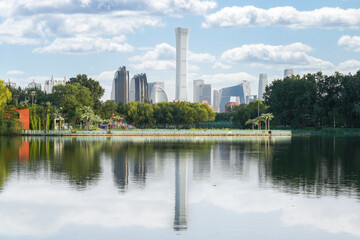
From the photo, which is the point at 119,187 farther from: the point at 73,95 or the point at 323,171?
the point at 73,95

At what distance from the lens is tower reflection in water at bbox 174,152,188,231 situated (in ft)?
47.2

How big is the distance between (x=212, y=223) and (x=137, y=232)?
7.69ft

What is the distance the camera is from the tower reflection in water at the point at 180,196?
47.2 ft

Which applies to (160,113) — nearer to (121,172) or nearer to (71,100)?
(71,100)

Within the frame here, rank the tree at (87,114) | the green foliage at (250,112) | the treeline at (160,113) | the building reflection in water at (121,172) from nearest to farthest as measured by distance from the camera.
Result: the building reflection in water at (121,172)
the tree at (87,114)
the green foliage at (250,112)
the treeline at (160,113)

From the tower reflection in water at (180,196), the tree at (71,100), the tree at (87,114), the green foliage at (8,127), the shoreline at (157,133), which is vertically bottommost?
the tower reflection in water at (180,196)

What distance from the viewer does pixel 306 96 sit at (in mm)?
108875

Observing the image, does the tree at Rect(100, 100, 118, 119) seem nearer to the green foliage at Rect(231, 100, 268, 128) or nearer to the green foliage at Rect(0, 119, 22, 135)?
the green foliage at Rect(231, 100, 268, 128)

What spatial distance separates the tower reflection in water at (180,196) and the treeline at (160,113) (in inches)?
4076

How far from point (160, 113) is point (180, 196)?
120 metres

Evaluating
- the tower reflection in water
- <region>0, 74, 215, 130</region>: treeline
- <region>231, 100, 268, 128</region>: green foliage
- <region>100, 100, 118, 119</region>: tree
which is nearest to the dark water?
the tower reflection in water

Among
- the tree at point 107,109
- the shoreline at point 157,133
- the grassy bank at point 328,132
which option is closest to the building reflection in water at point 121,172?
the shoreline at point 157,133

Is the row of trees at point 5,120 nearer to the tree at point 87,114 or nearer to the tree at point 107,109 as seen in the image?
the tree at point 87,114

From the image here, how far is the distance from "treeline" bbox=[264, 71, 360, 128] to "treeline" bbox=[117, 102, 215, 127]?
26092 millimetres
